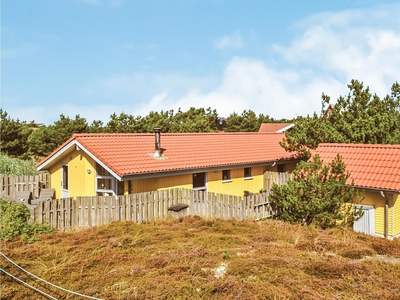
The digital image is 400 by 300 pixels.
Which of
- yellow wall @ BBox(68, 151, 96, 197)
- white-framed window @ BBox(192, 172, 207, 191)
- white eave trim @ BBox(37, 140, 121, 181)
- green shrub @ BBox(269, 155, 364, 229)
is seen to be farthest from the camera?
white-framed window @ BBox(192, 172, 207, 191)

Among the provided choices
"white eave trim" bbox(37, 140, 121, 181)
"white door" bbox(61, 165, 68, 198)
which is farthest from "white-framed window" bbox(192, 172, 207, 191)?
"white door" bbox(61, 165, 68, 198)

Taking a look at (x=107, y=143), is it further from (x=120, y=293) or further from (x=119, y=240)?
(x=120, y=293)

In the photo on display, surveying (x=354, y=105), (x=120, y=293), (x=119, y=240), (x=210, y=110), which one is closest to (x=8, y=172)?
(x=119, y=240)

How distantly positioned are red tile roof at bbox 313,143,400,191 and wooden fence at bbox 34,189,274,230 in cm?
450

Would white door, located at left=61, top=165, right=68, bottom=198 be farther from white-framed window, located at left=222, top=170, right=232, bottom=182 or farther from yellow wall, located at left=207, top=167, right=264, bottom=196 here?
white-framed window, located at left=222, top=170, right=232, bottom=182

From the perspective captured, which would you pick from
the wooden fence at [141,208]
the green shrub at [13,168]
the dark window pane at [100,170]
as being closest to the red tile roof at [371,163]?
the wooden fence at [141,208]

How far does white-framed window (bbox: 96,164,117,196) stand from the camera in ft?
49.9

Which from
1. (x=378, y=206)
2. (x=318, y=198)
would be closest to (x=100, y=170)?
(x=318, y=198)

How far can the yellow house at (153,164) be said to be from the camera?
14977mm

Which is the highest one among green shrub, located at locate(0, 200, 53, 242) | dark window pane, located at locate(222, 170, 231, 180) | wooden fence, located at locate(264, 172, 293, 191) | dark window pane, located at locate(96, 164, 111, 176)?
dark window pane, located at locate(96, 164, 111, 176)

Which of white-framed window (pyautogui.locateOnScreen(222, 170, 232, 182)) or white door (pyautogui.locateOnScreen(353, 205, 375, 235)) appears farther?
white-framed window (pyautogui.locateOnScreen(222, 170, 232, 182))

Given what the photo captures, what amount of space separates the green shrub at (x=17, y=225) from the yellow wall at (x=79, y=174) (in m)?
4.20

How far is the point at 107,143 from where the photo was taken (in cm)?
1655

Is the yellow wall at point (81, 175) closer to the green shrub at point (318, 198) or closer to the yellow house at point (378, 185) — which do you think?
the green shrub at point (318, 198)
